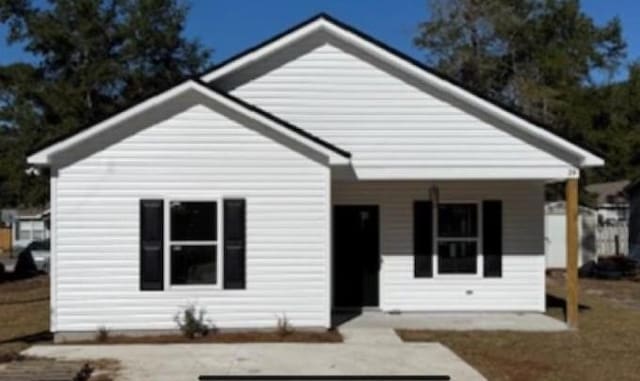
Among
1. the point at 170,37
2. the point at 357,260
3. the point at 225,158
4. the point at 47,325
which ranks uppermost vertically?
the point at 170,37

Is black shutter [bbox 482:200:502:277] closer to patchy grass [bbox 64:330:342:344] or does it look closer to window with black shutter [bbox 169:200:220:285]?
patchy grass [bbox 64:330:342:344]

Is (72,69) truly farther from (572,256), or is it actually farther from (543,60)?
(572,256)

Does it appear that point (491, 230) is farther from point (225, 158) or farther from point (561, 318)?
point (225, 158)

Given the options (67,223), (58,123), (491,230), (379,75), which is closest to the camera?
(67,223)

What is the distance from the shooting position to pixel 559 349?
13.0m

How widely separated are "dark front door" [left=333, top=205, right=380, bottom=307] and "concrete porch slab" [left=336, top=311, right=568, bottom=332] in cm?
47

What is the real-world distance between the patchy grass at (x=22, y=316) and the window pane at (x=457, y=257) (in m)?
7.82

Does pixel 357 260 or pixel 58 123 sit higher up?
pixel 58 123

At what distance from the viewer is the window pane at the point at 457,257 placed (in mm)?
17844

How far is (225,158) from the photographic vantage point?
1427cm

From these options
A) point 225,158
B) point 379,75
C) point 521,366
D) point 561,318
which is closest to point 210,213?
point 225,158

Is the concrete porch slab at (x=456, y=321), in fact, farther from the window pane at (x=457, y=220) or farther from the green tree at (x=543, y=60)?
the green tree at (x=543, y=60)

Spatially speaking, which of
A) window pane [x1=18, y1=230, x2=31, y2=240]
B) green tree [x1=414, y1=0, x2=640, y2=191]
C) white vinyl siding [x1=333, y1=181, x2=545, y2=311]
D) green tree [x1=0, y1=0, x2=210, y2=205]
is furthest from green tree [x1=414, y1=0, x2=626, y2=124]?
window pane [x1=18, y1=230, x2=31, y2=240]

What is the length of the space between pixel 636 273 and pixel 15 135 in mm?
26723
